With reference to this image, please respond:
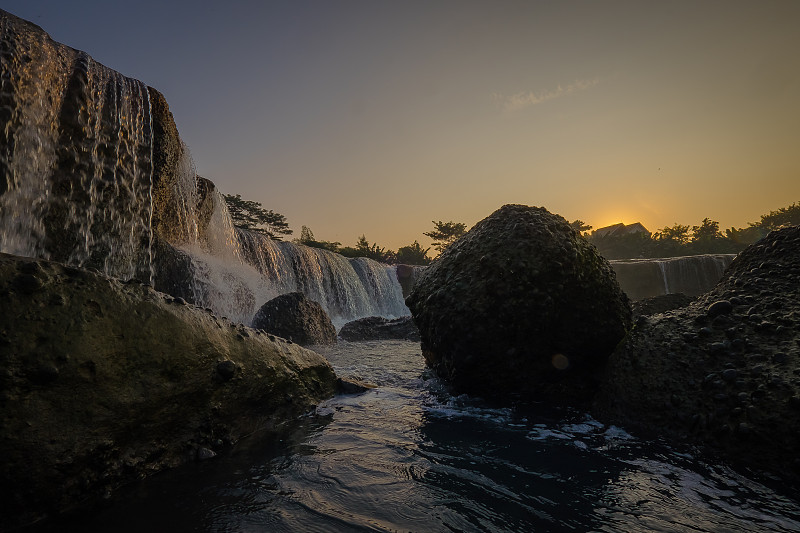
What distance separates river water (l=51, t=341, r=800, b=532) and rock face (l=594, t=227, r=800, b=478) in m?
0.22

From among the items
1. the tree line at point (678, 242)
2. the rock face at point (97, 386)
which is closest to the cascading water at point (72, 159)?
the rock face at point (97, 386)

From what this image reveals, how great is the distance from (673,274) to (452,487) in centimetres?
2367

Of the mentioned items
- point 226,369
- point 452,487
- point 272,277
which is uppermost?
point 272,277

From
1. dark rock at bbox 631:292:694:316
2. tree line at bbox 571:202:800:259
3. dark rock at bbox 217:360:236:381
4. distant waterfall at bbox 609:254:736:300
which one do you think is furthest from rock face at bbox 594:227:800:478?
tree line at bbox 571:202:800:259

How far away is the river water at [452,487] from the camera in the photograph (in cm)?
180

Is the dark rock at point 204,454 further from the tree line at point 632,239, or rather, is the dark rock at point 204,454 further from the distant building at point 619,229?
the distant building at point 619,229

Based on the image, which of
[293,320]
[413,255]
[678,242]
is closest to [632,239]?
[678,242]

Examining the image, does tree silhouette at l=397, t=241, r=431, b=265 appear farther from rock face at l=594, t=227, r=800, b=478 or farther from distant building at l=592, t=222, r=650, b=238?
rock face at l=594, t=227, r=800, b=478

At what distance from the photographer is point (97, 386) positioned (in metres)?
2.12

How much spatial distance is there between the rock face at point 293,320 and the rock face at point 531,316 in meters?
6.60

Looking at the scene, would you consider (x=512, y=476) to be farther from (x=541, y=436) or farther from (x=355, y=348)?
(x=355, y=348)

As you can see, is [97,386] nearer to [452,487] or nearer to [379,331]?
[452,487]

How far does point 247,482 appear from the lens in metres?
2.20

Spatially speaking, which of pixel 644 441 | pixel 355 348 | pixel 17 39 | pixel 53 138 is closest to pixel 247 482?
pixel 644 441
